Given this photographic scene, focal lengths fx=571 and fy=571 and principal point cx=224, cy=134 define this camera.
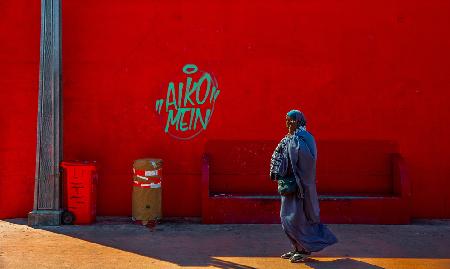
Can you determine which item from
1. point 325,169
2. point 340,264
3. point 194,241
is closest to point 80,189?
point 194,241

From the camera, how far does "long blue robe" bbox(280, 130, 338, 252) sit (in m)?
6.79

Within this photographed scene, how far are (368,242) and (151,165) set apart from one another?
11.5 feet

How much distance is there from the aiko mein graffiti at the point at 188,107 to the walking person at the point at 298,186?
9.85 ft

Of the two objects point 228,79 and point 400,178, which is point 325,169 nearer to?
point 400,178

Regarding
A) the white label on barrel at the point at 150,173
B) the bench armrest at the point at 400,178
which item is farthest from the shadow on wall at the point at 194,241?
the bench armrest at the point at 400,178

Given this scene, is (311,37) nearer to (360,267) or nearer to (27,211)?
(360,267)

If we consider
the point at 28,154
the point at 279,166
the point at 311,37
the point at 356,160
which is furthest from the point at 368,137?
the point at 28,154

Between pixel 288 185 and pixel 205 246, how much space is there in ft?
5.47

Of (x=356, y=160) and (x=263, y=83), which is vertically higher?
(x=263, y=83)

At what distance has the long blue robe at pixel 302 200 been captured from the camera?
679 centimetres

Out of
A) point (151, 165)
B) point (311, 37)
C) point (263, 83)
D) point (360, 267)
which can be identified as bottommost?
point (360, 267)

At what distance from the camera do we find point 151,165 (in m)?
9.05

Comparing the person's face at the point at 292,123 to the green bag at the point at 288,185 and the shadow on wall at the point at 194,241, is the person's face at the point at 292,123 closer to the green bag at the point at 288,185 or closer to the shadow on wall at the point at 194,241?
the green bag at the point at 288,185

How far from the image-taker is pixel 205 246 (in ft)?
25.4
